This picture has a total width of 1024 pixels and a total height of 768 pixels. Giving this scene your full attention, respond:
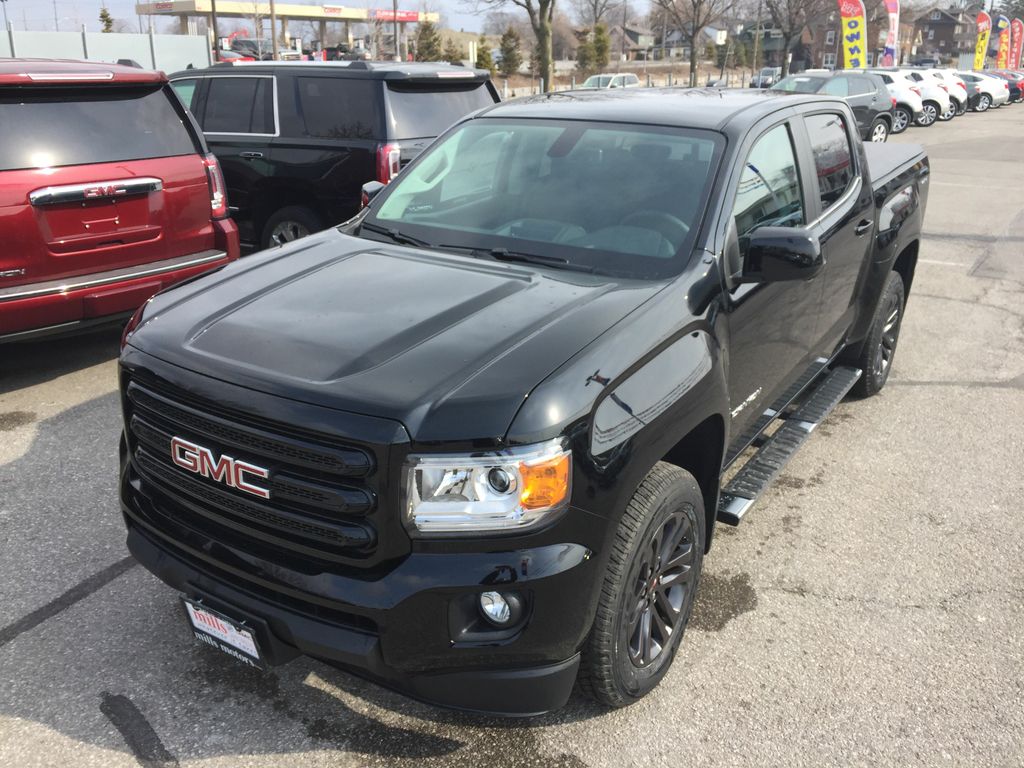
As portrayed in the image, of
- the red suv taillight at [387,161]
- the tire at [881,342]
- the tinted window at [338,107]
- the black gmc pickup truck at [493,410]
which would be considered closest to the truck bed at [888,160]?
the tire at [881,342]

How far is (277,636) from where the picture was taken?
2.43 meters

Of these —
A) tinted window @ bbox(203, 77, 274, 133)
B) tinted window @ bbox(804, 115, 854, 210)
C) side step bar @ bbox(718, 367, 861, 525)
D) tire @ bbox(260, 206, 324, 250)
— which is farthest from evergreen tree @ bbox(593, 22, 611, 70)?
side step bar @ bbox(718, 367, 861, 525)

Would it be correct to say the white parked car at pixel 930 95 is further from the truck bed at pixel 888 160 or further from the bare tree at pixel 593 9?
the bare tree at pixel 593 9

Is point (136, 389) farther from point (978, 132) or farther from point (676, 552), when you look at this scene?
point (978, 132)

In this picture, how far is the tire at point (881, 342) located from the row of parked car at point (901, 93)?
5.84 m

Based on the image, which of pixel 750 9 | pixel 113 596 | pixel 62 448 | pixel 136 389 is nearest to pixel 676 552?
pixel 136 389

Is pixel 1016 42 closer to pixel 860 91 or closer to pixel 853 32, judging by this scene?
pixel 853 32

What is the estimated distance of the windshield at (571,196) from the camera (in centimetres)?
326

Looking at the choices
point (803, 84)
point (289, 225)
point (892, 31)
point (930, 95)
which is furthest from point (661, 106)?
point (892, 31)

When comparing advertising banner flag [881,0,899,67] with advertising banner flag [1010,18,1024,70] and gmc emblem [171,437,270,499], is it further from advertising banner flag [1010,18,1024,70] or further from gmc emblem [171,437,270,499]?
gmc emblem [171,437,270,499]

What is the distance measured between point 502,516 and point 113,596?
1.92m

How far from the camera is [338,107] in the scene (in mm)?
7301

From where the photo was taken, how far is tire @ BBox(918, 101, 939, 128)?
2811 centimetres

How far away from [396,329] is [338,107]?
5.18 m
